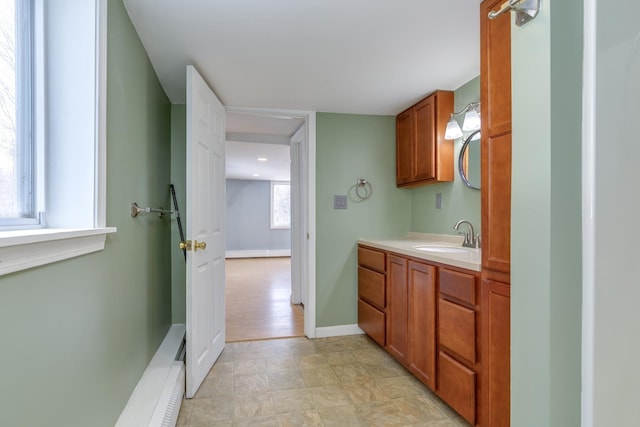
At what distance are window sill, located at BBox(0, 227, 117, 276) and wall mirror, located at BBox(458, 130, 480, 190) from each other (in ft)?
7.31

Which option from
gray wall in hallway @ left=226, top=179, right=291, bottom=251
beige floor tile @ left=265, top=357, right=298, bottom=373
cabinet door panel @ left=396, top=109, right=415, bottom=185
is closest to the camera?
beige floor tile @ left=265, top=357, right=298, bottom=373

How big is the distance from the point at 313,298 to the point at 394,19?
2.25m


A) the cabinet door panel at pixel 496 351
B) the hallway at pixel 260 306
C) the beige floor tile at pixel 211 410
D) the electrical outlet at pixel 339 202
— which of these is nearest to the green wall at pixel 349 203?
the electrical outlet at pixel 339 202

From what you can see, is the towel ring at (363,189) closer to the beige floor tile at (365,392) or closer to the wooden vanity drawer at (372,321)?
the wooden vanity drawer at (372,321)

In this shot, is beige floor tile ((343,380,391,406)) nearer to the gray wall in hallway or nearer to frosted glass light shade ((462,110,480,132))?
Answer: frosted glass light shade ((462,110,480,132))

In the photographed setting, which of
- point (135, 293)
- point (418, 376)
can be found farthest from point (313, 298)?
point (135, 293)

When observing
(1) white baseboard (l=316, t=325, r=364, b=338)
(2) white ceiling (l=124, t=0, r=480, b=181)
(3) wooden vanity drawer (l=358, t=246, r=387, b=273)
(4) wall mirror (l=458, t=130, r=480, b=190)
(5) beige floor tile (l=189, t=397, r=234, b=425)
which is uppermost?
(2) white ceiling (l=124, t=0, r=480, b=181)

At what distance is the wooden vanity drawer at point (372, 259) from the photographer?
2521 millimetres

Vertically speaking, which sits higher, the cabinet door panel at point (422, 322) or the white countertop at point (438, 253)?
the white countertop at point (438, 253)

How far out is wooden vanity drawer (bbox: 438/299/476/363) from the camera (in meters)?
1.54

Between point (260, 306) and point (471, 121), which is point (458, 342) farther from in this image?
point (260, 306)

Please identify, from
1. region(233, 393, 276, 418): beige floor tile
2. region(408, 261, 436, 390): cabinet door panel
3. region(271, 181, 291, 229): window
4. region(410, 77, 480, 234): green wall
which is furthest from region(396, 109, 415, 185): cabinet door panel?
Answer: region(271, 181, 291, 229): window

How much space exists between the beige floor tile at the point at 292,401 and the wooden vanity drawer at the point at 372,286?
0.91 meters

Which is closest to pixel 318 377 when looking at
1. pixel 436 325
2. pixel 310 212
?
pixel 436 325
